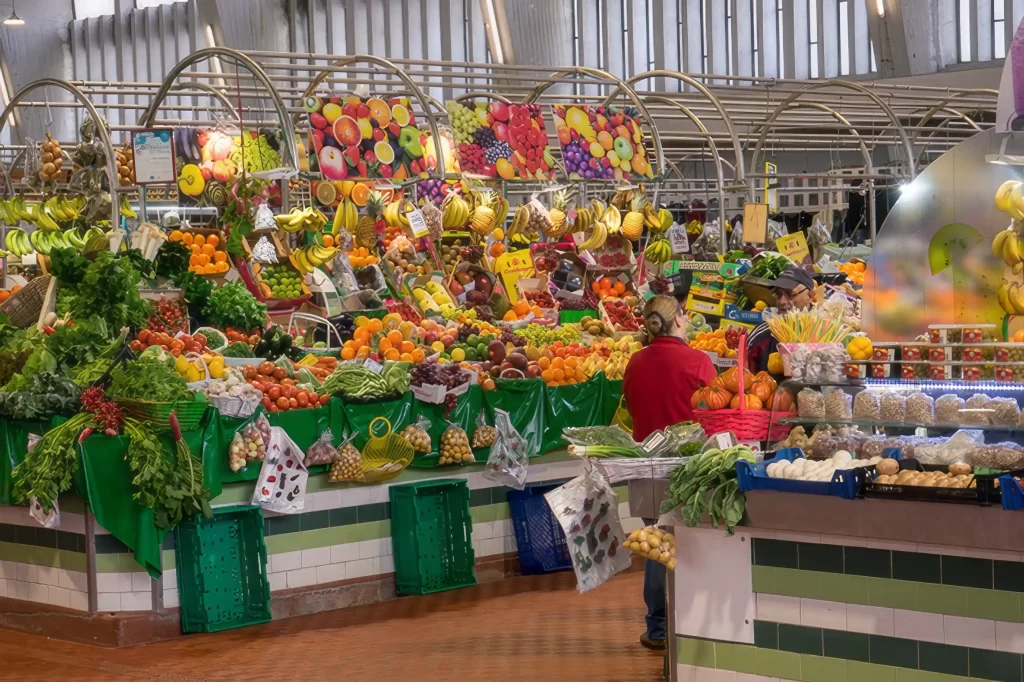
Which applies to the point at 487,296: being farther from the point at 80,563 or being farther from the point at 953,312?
the point at 953,312

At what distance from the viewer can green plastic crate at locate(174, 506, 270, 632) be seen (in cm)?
688

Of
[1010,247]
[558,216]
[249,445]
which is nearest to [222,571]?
[249,445]

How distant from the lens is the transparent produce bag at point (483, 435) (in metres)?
8.00

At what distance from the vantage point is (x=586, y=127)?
9.02m

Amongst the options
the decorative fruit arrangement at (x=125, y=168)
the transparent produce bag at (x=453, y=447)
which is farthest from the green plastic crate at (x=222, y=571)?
the decorative fruit arrangement at (x=125, y=168)

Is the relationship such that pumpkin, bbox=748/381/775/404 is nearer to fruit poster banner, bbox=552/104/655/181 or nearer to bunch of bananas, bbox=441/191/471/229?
fruit poster banner, bbox=552/104/655/181

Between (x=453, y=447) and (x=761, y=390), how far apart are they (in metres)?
2.63

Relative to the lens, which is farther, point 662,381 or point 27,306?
point 27,306

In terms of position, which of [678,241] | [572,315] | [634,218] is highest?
[634,218]

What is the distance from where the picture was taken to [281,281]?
10.1 m

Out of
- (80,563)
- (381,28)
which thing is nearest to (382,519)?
(80,563)

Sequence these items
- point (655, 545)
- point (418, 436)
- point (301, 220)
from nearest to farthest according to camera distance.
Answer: point (655, 545) < point (418, 436) < point (301, 220)

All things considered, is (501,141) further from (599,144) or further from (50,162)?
(50,162)

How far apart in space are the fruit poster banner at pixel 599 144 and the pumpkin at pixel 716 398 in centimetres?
341
